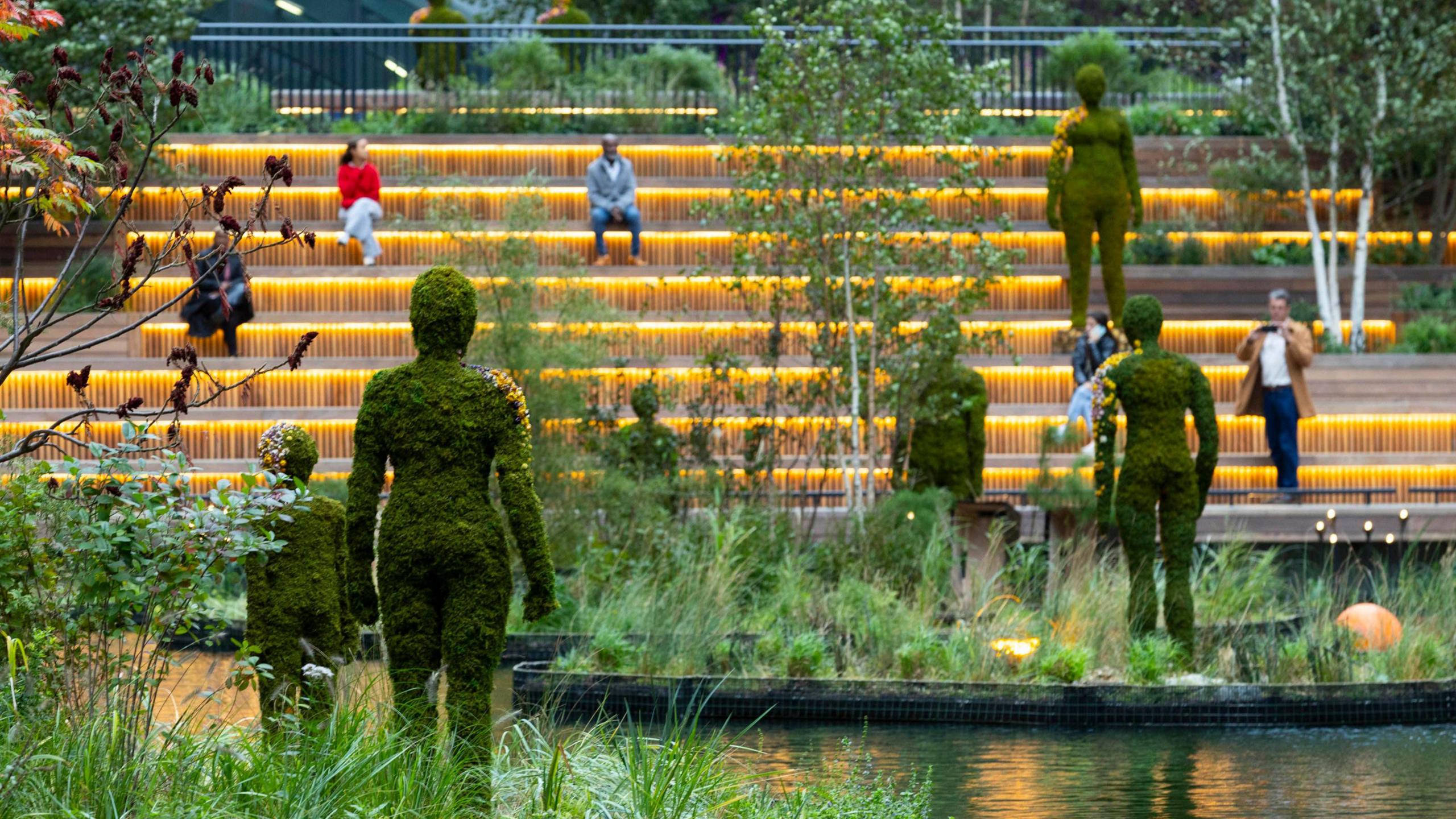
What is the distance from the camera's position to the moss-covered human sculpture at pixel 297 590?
7305mm

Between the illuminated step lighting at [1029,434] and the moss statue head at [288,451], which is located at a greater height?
the moss statue head at [288,451]

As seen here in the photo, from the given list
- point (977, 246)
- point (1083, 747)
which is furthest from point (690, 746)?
point (977, 246)

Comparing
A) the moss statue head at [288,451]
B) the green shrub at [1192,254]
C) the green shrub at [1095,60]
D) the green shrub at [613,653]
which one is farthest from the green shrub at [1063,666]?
the green shrub at [1095,60]

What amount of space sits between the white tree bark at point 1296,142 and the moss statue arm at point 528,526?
585 inches

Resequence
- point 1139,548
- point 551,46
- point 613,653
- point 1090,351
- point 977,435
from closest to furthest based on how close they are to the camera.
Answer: point 613,653 → point 1139,548 → point 977,435 → point 1090,351 → point 551,46

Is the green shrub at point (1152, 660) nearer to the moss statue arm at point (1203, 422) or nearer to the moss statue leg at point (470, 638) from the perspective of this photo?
the moss statue arm at point (1203, 422)

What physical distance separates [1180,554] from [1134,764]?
219 centimetres

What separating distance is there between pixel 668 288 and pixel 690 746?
14.3 metres

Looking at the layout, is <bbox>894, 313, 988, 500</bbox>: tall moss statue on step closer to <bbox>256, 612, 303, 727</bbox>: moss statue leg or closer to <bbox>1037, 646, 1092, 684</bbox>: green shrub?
<bbox>1037, 646, 1092, 684</bbox>: green shrub

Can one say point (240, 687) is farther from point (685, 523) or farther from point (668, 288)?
point (668, 288)

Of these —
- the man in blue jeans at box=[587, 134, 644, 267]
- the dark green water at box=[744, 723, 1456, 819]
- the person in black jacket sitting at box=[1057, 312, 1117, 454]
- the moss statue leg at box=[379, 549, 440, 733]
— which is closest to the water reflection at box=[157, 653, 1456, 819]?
the dark green water at box=[744, 723, 1456, 819]

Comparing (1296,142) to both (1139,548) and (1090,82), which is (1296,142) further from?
(1139,548)

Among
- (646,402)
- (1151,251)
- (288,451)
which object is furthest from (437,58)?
(288,451)

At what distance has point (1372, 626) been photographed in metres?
10.7
